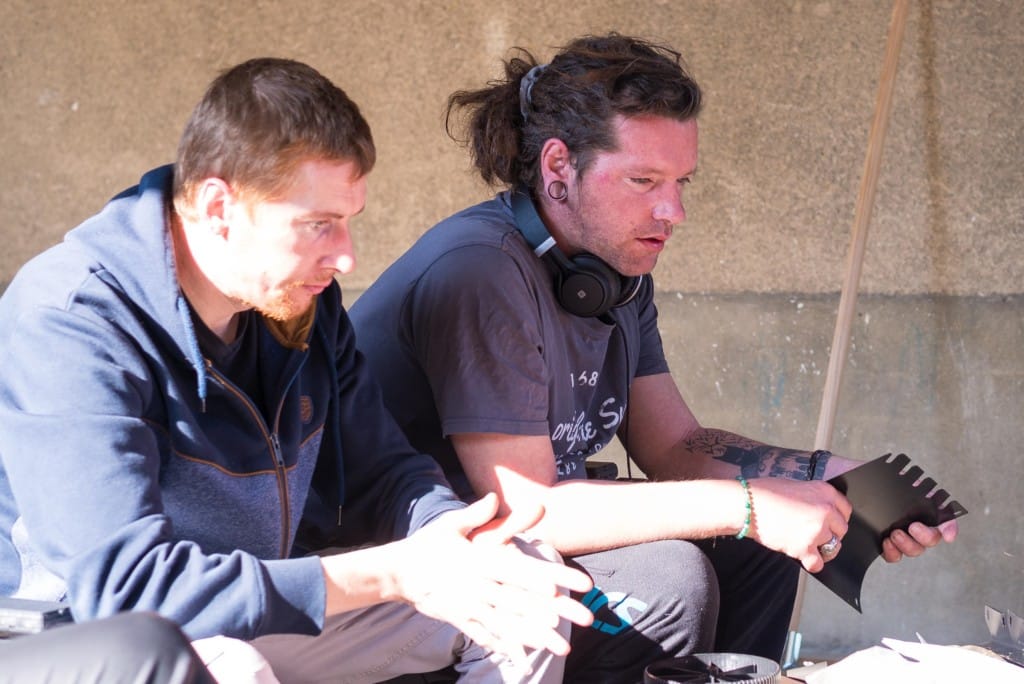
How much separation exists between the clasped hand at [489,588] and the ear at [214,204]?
51cm

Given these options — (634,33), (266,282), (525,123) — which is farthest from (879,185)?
(266,282)

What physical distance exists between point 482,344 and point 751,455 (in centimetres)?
82

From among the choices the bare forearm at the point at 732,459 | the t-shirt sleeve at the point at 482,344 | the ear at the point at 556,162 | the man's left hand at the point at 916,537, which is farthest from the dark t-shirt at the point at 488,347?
the man's left hand at the point at 916,537

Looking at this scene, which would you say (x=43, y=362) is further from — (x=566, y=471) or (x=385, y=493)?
(x=566, y=471)

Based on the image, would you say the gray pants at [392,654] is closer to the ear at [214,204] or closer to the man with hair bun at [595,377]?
the man with hair bun at [595,377]

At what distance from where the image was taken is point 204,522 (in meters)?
1.79

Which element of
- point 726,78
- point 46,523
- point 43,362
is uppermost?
point 726,78

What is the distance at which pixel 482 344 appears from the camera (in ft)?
7.39

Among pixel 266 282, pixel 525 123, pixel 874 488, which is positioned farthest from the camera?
pixel 525 123

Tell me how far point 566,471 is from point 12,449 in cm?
118

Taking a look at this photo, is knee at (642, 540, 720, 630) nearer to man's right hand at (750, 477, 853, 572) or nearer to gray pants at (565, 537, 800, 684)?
gray pants at (565, 537, 800, 684)

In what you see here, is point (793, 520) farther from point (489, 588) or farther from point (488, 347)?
point (489, 588)

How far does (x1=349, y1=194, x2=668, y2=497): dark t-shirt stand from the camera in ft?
7.32

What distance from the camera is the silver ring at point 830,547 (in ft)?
7.80
